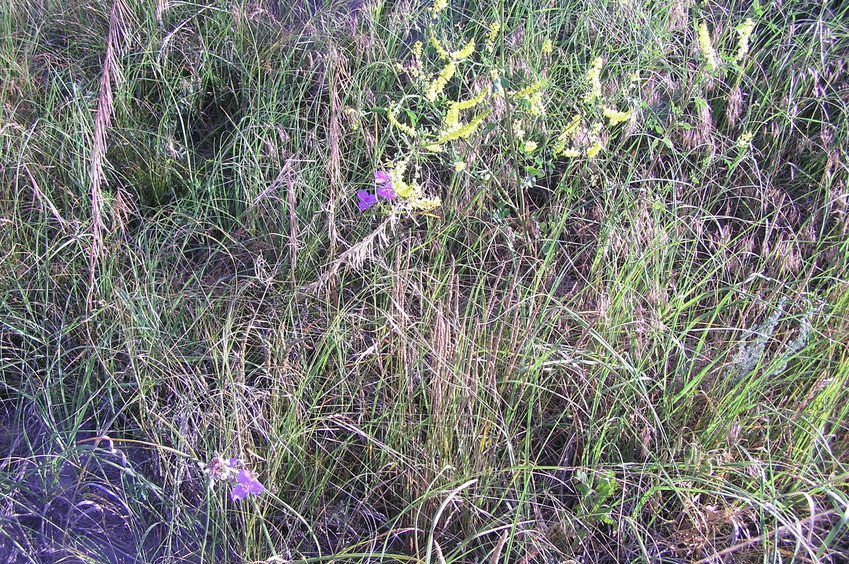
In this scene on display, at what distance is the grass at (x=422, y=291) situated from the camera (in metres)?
1.45

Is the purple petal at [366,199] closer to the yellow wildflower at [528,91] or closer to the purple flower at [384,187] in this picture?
the purple flower at [384,187]

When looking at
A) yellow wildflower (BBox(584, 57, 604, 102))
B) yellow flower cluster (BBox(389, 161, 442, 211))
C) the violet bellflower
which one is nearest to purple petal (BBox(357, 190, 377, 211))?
the violet bellflower

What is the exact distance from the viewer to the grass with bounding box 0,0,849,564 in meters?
1.45

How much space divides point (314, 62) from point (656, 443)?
1510 mm

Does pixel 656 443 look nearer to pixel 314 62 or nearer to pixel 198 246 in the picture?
pixel 198 246

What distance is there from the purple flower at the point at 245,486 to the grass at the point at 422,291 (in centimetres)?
4

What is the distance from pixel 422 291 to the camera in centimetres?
171

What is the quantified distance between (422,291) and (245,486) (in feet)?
2.03

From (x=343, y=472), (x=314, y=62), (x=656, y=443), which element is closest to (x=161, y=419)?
(x=343, y=472)

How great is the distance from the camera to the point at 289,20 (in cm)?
245

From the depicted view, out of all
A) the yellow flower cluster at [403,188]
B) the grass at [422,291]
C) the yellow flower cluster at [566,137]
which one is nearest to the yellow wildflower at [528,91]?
the grass at [422,291]

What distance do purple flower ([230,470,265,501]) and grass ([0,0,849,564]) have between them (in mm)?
45

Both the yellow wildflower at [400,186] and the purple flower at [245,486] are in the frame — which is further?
the yellow wildflower at [400,186]

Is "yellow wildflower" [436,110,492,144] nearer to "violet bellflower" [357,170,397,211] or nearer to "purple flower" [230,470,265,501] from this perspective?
"violet bellflower" [357,170,397,211]
